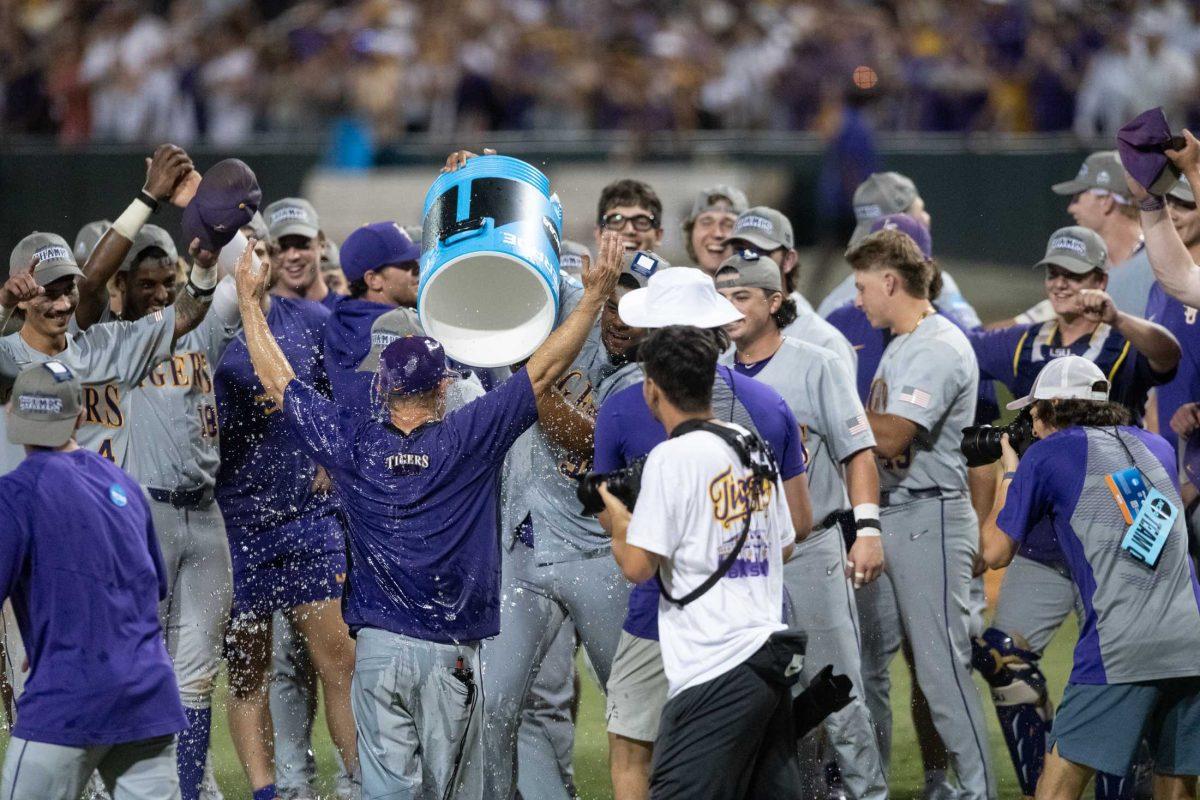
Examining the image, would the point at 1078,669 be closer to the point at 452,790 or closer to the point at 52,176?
the point at 452,790

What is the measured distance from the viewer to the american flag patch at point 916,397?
6590 millimetres

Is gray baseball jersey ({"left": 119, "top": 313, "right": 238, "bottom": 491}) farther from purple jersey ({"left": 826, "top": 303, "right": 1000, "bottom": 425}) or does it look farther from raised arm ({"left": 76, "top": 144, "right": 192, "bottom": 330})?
purple jersey ({"left": 826, "top": 303, "right": 1000, "bottom": 425})

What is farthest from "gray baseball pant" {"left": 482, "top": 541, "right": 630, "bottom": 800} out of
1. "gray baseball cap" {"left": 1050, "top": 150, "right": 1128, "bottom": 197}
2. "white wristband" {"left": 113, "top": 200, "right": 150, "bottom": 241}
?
"gray baseball cap" {"left": 1050, "top": 150, "right": 1128, "bottom": 197}

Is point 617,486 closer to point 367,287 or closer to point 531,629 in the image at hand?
point 531,629

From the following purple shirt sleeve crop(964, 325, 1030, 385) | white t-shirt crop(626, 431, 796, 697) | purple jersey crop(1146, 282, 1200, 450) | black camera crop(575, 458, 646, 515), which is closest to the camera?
white t-shirt crop(626, 431, 796, 697)

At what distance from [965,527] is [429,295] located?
2482 mm

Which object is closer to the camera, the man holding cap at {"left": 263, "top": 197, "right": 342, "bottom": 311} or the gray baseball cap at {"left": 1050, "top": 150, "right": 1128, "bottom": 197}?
the man holding cap at {"left": 263, "top": 197, "right": 342, "bottom": 311}

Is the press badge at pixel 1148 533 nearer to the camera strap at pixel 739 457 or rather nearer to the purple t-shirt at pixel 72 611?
the camera strap at pixel 739 457

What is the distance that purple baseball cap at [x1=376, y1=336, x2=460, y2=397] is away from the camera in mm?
5246

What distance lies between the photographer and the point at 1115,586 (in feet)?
18.1

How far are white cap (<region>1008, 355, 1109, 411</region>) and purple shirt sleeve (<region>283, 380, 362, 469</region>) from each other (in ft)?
7.63

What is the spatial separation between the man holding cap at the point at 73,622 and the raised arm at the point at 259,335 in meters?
0.75

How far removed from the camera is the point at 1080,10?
53.7 ft

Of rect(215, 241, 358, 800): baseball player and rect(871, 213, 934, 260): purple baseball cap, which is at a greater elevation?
rect(871, 213, 934, 260): purple baseball cap
